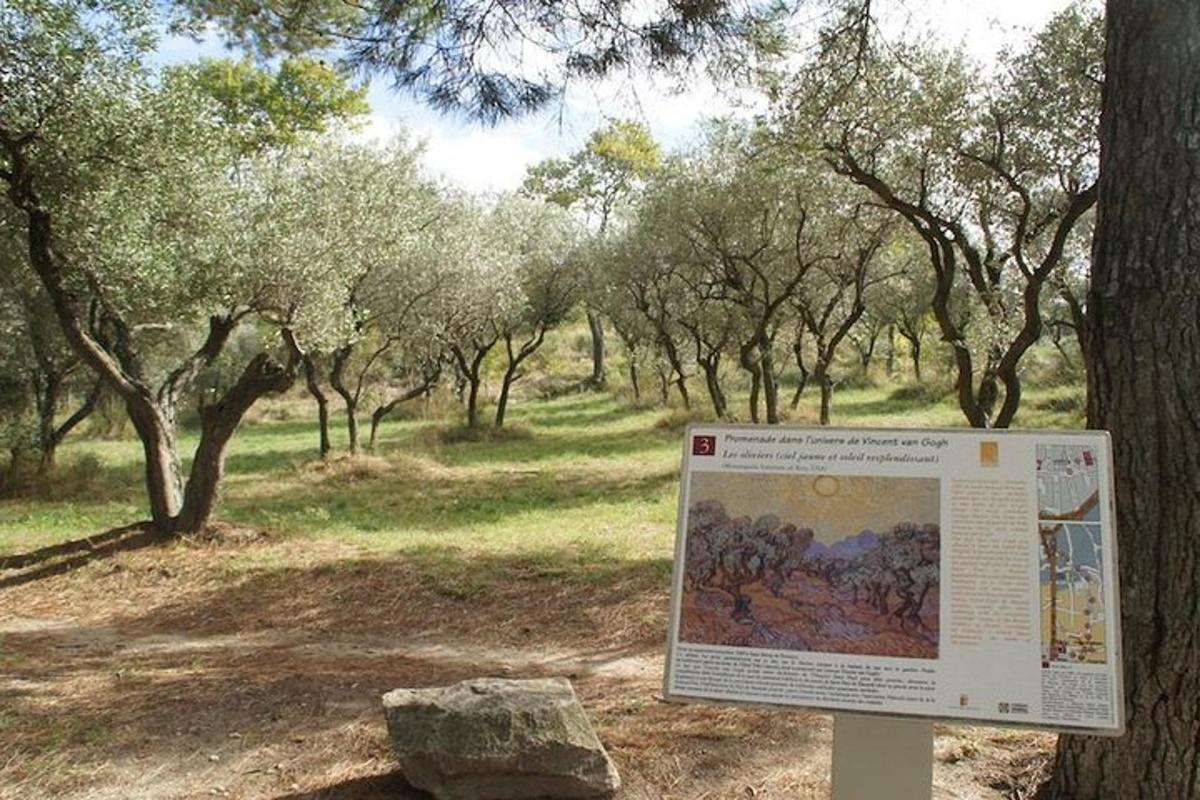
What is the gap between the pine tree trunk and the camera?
299 cm

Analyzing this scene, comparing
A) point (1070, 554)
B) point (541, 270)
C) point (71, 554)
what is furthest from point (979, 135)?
point (541, 270)

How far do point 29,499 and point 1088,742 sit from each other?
1607 centimetres

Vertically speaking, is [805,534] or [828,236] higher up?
[828,236]

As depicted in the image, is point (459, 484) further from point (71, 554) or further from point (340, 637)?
point (340, 637)

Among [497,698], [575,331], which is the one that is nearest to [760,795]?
[497,698]

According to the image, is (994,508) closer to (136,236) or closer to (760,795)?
(760,795)

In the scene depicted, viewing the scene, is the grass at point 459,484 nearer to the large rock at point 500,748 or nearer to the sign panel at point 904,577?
the large rock at point 500,748

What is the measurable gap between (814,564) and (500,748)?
160 centimetres

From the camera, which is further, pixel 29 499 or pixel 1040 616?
pixel 29 499

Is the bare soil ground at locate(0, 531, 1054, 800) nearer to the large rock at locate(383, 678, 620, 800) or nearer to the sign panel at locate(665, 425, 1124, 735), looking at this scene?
the large rock at locate(383, 678, 620, 800)

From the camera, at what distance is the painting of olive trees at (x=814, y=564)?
2.59m

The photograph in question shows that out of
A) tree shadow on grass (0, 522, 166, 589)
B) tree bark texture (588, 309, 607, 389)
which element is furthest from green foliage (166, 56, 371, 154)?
tree shadow on grass (0, 522, 166, 589)

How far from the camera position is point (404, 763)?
366 cm

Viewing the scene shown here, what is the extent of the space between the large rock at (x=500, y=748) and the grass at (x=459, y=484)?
19.1 ft
